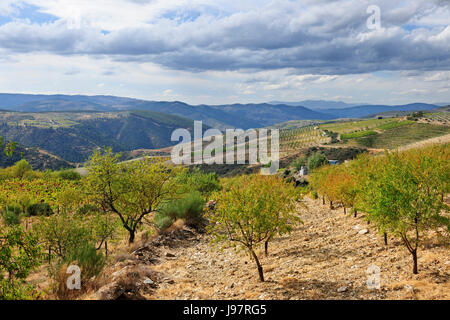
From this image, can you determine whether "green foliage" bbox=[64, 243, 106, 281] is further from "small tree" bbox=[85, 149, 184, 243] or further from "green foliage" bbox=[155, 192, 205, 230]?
"green foliage" bbox=[155, 192, 205, 230]

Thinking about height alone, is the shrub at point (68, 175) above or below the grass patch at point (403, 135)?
below

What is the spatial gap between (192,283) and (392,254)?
9.60 metres

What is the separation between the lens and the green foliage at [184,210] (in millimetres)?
26236

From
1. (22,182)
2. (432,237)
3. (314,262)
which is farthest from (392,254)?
(22,182)

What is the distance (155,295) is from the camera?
12406 millimetres

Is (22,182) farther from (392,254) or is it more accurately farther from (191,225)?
(392,254)

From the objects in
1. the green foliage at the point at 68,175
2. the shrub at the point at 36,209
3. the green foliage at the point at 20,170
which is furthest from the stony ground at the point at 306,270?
the green foliage at the point at 20,170

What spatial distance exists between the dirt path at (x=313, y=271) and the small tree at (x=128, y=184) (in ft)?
15.0

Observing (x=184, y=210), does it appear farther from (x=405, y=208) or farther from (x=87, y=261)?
(x=405, y=208)

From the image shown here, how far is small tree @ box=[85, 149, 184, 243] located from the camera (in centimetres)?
2122

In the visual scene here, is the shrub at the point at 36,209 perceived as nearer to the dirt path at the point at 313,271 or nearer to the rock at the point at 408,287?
the dirt path at the point at 313,271
